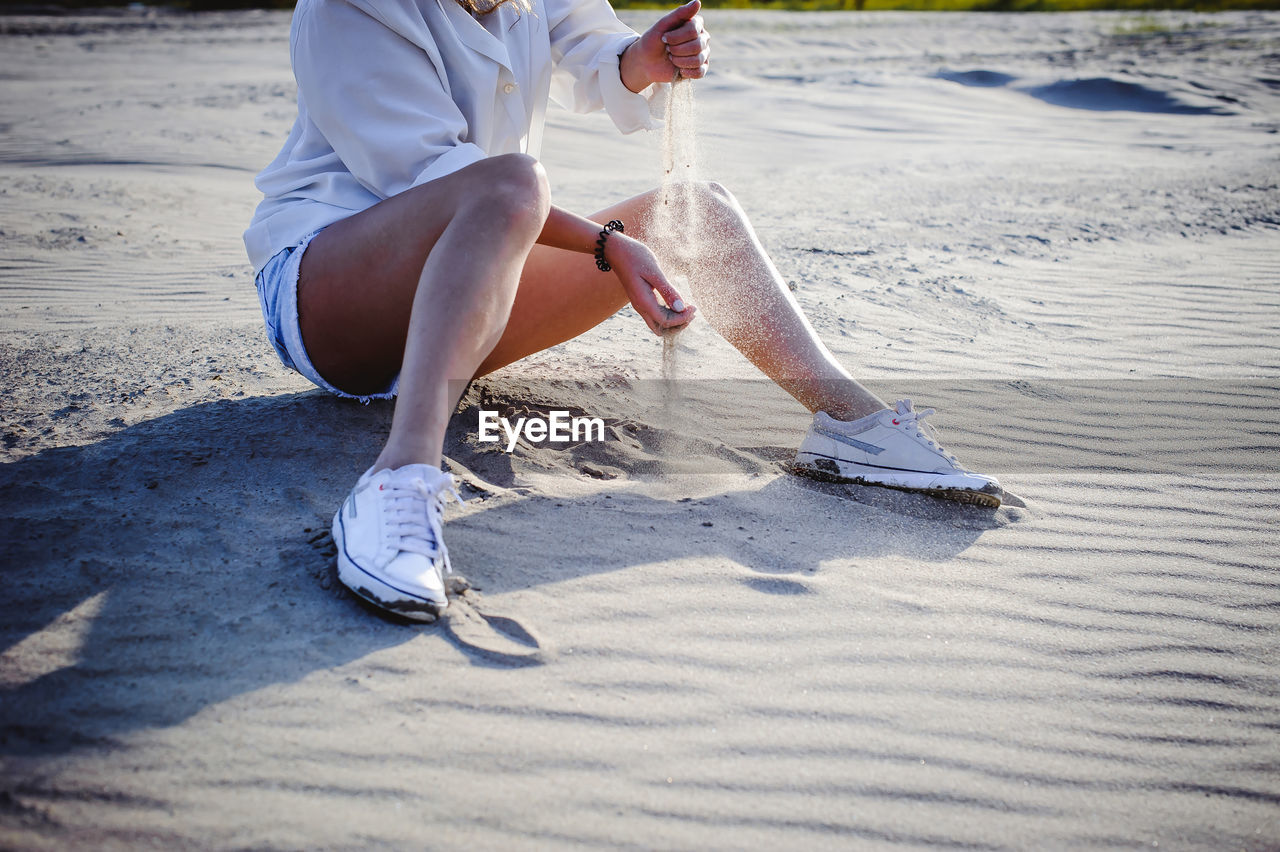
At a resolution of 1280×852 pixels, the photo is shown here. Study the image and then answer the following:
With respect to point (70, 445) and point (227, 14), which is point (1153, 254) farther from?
point (227, 14)

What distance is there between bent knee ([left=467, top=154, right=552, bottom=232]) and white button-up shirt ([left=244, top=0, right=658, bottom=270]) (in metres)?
0.18

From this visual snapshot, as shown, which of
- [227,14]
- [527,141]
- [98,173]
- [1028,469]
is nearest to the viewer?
[527,141]

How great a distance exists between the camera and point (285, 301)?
226cm

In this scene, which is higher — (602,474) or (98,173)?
(98,173)

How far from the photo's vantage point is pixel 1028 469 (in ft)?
9.67

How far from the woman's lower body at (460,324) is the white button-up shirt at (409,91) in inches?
4.8

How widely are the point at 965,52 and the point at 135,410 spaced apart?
52.3 ft

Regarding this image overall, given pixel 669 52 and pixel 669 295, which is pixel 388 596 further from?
pixel 669 52

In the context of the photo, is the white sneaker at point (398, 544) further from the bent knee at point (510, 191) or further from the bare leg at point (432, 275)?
the bent knee at point (510, 191)

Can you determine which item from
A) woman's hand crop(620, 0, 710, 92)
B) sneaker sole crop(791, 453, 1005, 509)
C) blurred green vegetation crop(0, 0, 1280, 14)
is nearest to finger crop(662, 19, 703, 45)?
woman's hand crop(620, 0, 710, 92)

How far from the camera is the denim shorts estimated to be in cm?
224

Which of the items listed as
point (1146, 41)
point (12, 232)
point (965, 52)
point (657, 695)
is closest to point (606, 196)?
point (12, 232)

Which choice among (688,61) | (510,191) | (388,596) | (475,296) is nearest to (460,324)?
(475,296)

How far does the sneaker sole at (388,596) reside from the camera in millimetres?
1795
